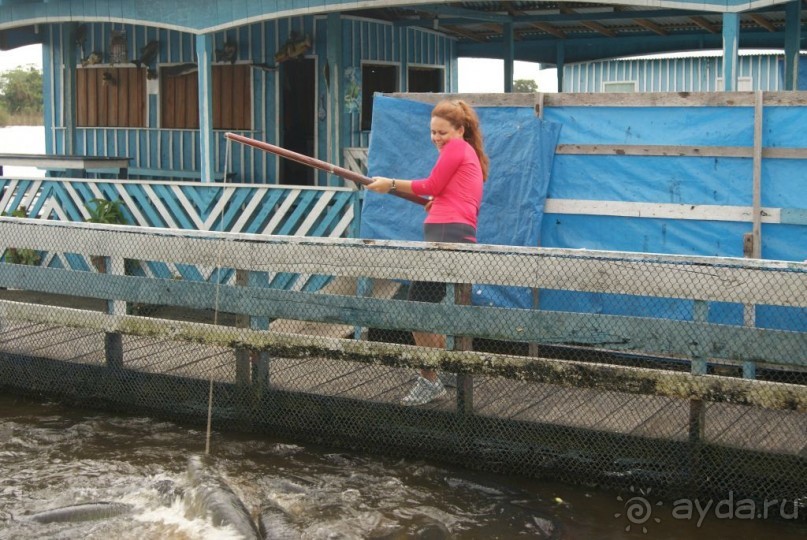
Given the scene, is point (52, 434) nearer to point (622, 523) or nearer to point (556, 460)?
point (556, 460)

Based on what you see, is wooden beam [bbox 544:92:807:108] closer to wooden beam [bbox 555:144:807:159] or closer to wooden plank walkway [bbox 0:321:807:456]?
wooden beam [bbox 555:144:807:159]

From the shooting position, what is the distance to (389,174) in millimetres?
9062

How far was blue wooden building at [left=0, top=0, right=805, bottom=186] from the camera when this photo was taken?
14.3 m

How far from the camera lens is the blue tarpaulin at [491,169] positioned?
8516 mm

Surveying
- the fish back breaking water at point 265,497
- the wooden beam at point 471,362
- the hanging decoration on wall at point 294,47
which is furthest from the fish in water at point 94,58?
the fish back breaking water at point 265,497

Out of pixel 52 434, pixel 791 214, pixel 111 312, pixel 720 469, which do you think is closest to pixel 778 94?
pixel 791 214

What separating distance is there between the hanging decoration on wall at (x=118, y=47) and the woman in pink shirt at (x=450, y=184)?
1033cm

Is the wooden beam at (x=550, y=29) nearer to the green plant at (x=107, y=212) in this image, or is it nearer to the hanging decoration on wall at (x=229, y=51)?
the hanging decoration on wall at (x=229, y=51)

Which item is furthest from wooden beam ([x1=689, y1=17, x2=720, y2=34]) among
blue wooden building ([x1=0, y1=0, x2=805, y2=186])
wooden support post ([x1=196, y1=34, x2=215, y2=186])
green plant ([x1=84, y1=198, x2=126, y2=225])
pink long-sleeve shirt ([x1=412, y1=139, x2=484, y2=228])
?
pink long-sleeve shirt ([x1=412, y1=139, x2=484, y2=228])

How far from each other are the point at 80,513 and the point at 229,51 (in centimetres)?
1058

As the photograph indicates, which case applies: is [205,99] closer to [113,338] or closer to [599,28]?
[113,338]

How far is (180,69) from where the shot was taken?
15977 mm

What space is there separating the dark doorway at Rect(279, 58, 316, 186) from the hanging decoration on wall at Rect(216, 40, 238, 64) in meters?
0.74

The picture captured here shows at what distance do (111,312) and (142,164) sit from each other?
362 inches
